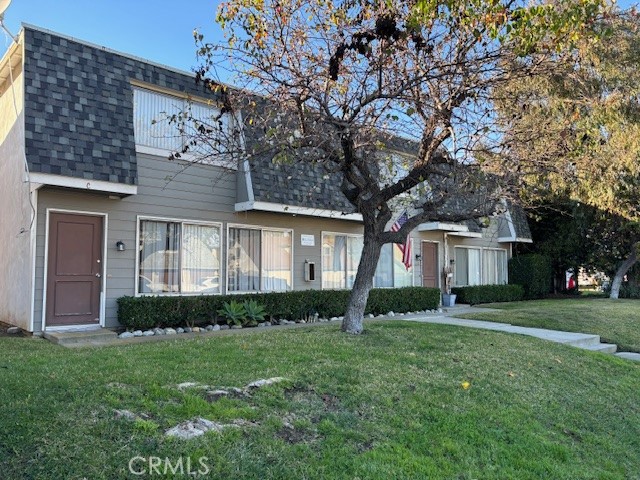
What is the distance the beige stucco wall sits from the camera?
973 centimetres

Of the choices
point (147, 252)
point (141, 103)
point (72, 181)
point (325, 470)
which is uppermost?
point (141, 103)

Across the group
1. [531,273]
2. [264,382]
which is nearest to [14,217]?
[264,382]

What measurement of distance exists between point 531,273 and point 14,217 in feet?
60.9

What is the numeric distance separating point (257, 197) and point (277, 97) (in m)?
4.22

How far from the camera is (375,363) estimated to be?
20.8ft

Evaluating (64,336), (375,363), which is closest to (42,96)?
(64,336)

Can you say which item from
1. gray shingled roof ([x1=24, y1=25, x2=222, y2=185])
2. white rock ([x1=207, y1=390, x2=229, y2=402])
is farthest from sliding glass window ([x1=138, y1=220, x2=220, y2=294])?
white rock ([x1=207, y1=390, x2=229, y2=402])

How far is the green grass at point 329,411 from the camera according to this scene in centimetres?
345

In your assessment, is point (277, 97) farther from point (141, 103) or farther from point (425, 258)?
point (425, 258)

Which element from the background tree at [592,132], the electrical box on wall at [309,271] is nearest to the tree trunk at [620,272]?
the background tree at [592,132]

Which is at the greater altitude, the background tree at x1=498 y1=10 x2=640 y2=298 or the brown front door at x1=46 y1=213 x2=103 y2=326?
the background tree at x1=498 y1=10 x2=640 y2=298

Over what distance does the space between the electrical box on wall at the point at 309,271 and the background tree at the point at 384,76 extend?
5103mm

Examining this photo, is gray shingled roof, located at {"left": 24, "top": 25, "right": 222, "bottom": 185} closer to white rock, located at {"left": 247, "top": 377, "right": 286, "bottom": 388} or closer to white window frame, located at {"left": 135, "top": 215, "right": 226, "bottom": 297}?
white window frame, located at {"left": 135, "top": 215, "right": 226, "bottom": 297}

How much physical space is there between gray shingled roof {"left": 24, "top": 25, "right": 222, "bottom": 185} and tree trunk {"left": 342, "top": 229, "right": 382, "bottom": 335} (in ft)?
15.7
